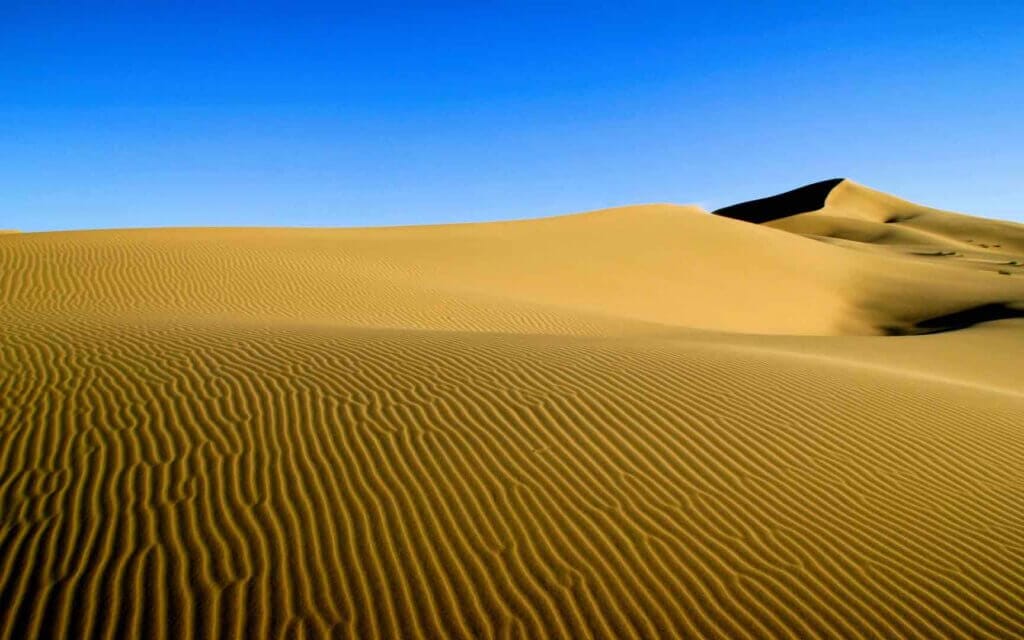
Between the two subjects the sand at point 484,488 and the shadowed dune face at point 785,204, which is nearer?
the sand at point 484,488

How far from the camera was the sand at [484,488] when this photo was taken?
12.2ft

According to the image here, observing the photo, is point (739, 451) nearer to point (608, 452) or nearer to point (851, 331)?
point (608, 452)

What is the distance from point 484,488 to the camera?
15.9ft

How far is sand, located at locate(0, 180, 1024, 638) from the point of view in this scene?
12.2 feet

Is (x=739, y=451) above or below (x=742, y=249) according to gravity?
below

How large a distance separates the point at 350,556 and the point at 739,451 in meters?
3.49

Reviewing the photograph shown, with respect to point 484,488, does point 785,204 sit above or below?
above

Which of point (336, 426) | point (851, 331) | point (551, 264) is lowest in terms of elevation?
point (851, 331)

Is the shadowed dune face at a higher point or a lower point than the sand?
higher

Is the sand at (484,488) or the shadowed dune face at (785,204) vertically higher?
the shadowed dune face at (785,204)

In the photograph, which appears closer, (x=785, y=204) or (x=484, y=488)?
(x=484, y=488)

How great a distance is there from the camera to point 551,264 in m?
23.8

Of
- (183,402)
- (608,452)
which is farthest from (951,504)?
(183,402)

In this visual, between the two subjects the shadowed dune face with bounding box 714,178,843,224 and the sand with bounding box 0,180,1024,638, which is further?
the shadowed dune face with bounding box 714,178,843,224
